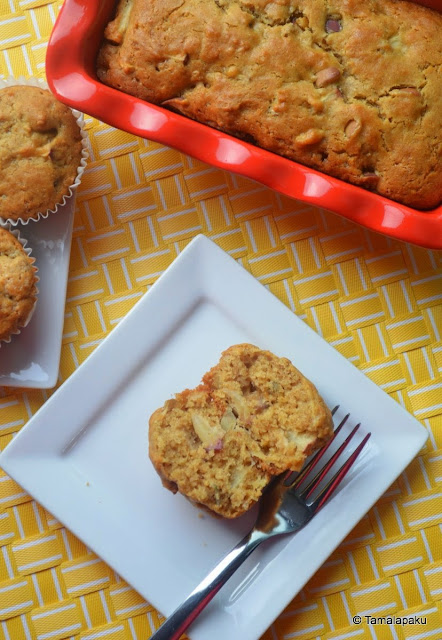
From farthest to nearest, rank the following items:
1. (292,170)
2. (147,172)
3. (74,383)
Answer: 1. (147,172)
2. (74,383)
3. (292,170)

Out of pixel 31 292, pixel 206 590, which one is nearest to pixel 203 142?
pixel 31 292

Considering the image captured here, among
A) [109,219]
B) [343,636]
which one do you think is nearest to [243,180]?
[109,219]

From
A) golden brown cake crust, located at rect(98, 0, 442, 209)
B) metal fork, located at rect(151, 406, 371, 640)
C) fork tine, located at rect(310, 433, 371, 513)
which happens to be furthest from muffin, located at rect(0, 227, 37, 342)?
fork tine, located at rect(310, 433, 371, 513)

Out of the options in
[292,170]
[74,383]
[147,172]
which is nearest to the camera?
[292,170]

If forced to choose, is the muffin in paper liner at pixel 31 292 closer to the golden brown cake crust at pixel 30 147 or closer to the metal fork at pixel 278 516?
the golden brown cake crust at pixel 30 147

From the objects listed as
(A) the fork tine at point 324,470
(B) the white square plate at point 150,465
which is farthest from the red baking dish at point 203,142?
(A) the fork tine at point 324,470

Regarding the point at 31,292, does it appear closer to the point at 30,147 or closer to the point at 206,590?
the point at 30,147

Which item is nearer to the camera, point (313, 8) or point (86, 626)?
point (313, 8)

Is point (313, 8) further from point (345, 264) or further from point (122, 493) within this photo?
point (122, 493)
